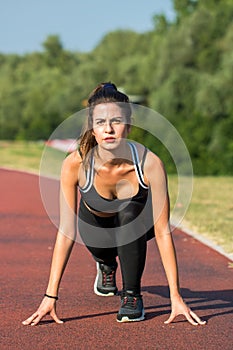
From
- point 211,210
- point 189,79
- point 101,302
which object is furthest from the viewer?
point 189,79

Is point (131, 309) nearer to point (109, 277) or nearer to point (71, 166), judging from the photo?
point (109, 277)

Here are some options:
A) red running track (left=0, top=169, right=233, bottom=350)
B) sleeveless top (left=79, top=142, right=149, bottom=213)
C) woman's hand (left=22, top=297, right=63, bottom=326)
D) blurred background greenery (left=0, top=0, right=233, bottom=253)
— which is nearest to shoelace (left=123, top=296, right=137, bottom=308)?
red running track (left=0, top=169, right=233, bottom=350)

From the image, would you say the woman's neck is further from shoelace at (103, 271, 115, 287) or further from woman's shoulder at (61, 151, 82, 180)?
shoelace at (103, 271, 115, 287)

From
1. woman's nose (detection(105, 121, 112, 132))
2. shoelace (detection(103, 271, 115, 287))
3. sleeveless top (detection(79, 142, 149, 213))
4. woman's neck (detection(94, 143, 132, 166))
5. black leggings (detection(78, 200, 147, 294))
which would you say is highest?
woman's nose (detection(105, 121, 112, 132))

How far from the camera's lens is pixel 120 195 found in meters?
4.68

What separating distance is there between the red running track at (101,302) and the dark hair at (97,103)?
1100mm

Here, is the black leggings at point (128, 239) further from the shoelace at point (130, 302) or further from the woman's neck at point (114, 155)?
the woman's neck at point (114, 155)

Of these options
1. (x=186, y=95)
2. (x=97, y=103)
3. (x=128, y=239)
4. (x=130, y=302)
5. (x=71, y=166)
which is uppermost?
(x=186, y=95)

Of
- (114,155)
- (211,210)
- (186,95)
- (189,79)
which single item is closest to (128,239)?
(114,155)

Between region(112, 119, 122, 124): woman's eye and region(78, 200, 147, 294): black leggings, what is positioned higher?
region(112, 119, 122, 124): woman's eye

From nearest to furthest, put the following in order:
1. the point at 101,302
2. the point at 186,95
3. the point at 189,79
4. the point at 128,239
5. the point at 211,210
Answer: the point at 128,239 → the point at 101,302 → the point at 211,210 → the point at 186,95 → the point at 189,79

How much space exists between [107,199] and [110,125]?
1.73 feet

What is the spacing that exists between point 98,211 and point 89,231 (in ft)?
0.78

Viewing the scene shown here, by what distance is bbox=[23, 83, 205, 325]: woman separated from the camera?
449 centimetres
